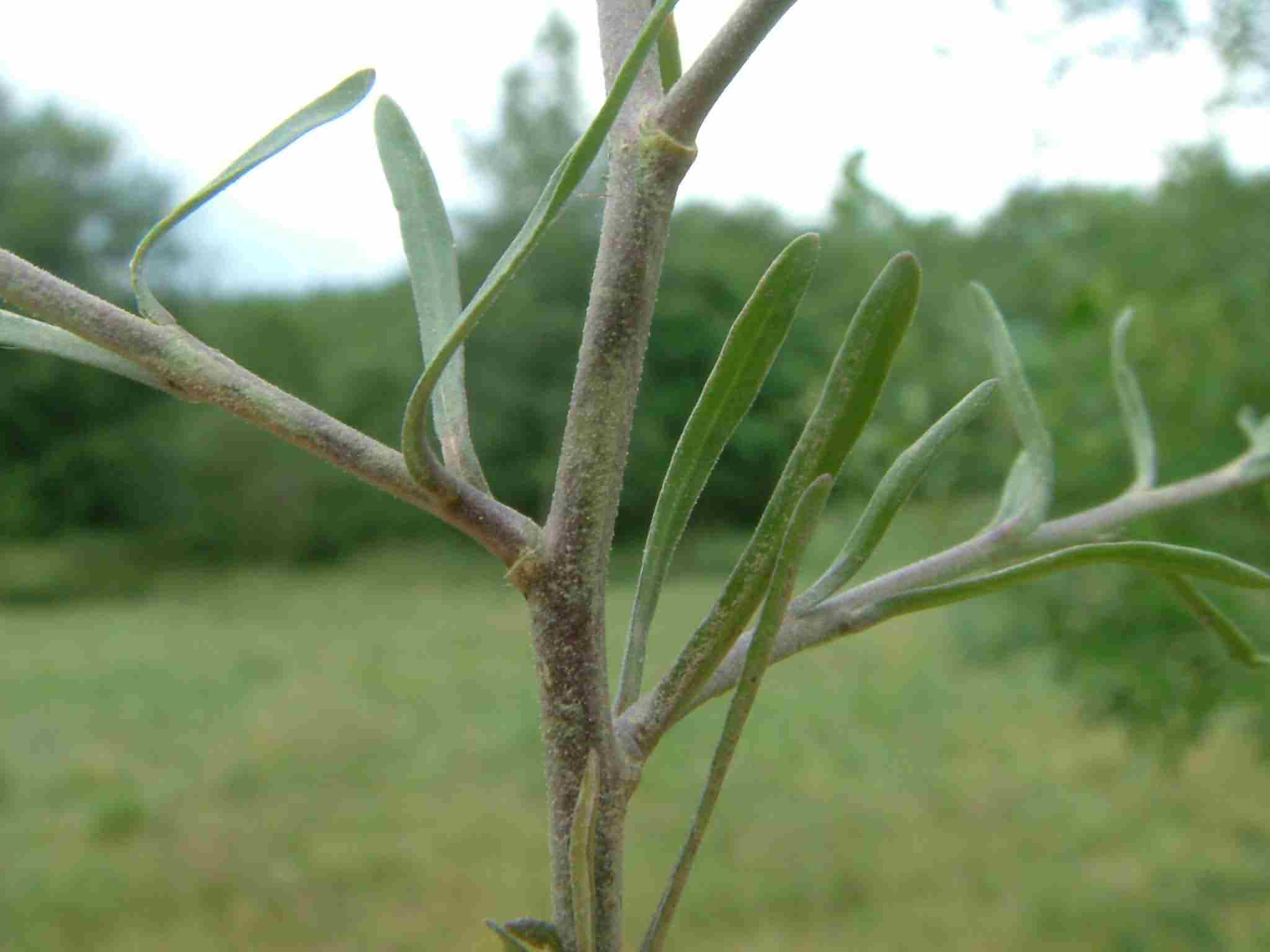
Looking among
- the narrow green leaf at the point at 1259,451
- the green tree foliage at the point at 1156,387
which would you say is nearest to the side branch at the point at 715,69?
the narrow green leaf at the point at 1259,451

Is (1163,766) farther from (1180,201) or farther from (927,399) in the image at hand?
(1180,201)

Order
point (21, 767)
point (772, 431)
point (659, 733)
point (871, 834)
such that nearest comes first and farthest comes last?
1. point (659, 733)
2. point (772, 431)
3. point (871, 834)
4. point (21, 767)

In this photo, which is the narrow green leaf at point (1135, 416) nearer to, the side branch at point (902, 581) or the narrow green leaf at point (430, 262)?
the side branch at point (902, 581)

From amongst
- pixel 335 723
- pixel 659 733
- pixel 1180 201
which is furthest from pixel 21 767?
pixel 659 733

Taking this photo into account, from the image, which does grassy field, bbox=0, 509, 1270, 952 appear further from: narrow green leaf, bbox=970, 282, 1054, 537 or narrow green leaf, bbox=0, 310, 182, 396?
narrow green leaf, bbox=0, 310, 182, 396

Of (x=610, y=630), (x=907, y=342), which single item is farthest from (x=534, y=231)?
(x=610, y=630)

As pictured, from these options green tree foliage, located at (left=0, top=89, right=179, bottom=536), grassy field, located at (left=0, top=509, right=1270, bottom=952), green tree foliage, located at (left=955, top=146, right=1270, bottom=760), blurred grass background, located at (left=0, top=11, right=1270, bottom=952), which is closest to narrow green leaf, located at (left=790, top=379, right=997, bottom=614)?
blurred grass background, located at (left=0, top=11, right=1270, bottom=952)
